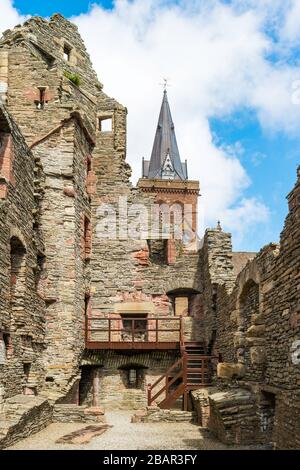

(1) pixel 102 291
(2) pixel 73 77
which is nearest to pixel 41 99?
(2) pixel 73 77

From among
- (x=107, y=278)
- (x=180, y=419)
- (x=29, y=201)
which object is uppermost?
(x=29, y=201)

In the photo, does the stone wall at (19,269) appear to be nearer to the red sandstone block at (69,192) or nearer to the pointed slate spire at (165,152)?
the red sandstone block at (69,192)

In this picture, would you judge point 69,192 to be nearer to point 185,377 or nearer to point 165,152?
point 185,377

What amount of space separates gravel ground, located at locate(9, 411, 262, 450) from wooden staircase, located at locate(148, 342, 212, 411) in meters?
1.40

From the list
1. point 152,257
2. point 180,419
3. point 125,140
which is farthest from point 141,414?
point 125,140

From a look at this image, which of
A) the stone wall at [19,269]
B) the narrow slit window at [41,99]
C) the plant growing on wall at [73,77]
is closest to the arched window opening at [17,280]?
the stone wall at [19,269]

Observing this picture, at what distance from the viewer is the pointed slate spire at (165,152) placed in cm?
5803

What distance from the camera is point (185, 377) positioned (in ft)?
54.3

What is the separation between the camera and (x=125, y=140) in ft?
74.6

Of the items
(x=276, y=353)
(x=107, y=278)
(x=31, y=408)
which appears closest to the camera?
(x=276, y=353)

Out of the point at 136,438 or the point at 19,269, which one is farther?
the point at 19,269

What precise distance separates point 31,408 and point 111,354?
6596 millimetres

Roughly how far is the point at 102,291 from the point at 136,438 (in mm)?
8564

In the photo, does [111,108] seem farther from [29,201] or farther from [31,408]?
[31,408]
